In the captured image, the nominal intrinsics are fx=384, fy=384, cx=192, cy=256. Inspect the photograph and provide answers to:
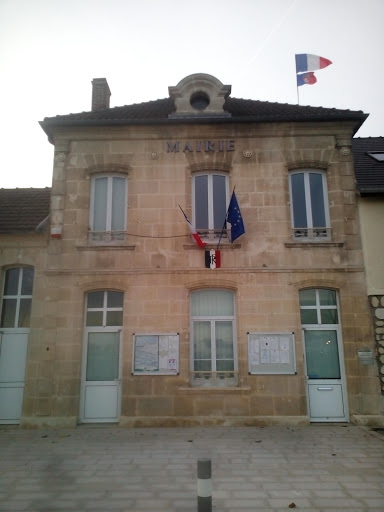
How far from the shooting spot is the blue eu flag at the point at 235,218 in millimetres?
9102

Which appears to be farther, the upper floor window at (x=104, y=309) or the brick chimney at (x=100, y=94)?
the brick chimney at (x=100, y=94)

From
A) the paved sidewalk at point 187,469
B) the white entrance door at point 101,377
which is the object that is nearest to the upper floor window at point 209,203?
the white entrance door at point 101,377

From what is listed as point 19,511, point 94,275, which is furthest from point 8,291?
point 19,511

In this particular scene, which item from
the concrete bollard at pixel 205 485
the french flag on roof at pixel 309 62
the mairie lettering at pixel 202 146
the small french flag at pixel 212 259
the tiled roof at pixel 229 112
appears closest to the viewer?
the concrete bollard at pixel 205 485

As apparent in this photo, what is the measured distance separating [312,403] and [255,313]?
2438mm

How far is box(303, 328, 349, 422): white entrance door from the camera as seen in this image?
29.1 ft

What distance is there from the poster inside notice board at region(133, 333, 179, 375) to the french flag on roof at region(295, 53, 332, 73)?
29.0 ft

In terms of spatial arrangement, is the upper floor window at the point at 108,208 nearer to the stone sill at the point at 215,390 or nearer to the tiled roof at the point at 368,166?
the stone sill at the point at 215,390

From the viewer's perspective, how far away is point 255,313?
9234 mm

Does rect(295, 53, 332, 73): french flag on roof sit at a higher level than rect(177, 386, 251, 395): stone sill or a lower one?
higher

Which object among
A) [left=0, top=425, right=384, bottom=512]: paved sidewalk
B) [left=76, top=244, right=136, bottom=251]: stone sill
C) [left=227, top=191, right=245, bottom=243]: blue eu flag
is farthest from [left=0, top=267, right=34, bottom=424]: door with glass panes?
[left=227, top=191, right=245, bottom=243]: blue eu flag

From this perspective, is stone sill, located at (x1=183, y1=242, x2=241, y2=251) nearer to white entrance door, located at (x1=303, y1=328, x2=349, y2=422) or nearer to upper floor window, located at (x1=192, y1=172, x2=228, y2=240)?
upper floor window, located at (x1=192, y1=172, x2=228, y2=240)

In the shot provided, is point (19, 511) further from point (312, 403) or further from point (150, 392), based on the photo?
point (312, 403)

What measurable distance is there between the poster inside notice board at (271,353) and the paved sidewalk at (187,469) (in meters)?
1.28
